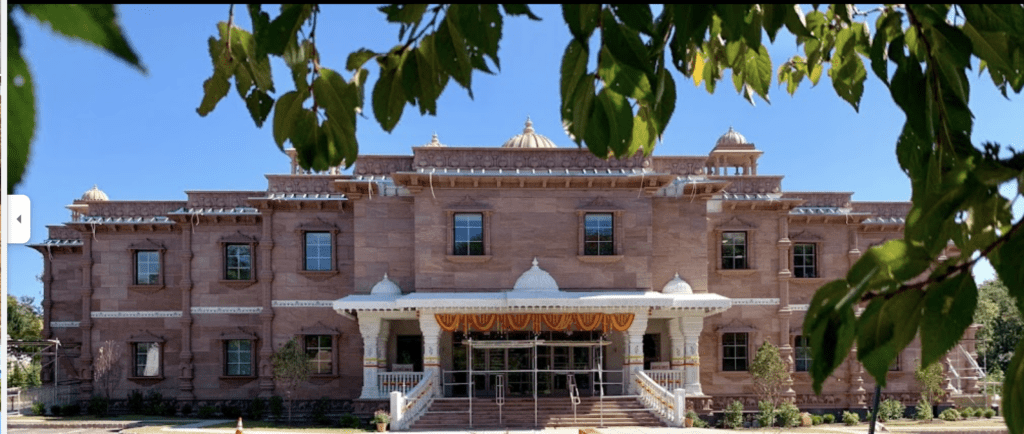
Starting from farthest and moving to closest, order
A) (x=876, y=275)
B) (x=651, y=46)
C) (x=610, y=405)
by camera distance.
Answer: (x=610, y=405), (x=651, y=46), (x=876, y=275)

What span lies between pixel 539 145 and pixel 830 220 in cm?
894

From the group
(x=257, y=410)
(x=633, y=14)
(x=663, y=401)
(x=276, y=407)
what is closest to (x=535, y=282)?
(x=663, y=401)

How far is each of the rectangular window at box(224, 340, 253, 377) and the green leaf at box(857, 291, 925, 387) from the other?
977 inches

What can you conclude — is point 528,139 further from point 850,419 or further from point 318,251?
point 850,419

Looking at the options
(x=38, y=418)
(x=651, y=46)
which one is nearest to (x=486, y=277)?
(x=38, y=418)

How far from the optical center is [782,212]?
24359 mm

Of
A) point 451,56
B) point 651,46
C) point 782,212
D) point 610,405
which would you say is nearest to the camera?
point 451,56

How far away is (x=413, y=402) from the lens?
19453mm

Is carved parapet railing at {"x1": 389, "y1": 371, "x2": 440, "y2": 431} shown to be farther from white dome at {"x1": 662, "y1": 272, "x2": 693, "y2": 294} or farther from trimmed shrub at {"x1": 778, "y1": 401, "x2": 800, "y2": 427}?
trimmed shrub at {"x1": 778, "y1": 401, "x2": 800, "y2": 427}

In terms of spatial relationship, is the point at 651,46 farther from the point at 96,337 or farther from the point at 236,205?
the point at 96,337

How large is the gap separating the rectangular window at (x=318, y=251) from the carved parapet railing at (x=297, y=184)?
4.25 ft

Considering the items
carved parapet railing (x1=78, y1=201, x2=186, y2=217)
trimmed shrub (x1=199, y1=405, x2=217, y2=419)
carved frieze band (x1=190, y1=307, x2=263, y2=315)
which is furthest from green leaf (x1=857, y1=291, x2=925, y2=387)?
carved parapet railing (x1=78, y1=201, x2=186, y2=217)

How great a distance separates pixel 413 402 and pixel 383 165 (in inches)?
270

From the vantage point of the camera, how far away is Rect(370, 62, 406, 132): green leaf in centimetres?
183
